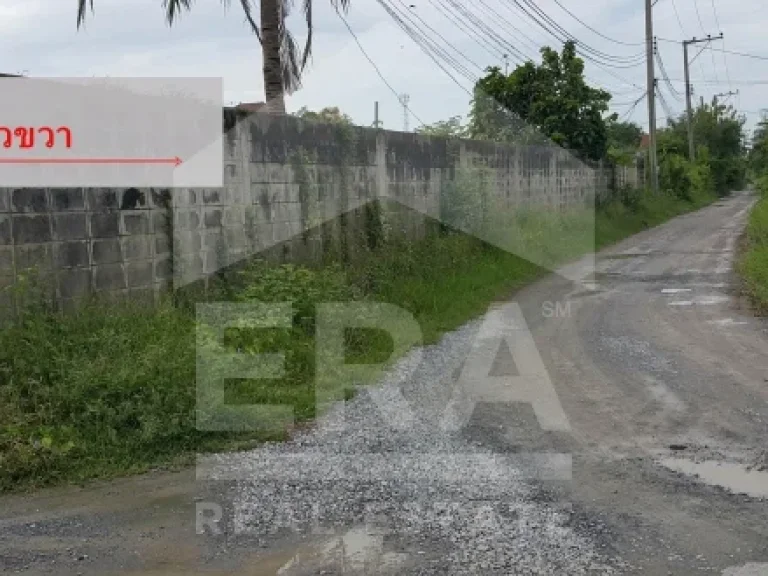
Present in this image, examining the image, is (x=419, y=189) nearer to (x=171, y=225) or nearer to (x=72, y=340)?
(x=171, y=225)

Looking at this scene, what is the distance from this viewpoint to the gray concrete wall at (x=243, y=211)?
21.5 ft

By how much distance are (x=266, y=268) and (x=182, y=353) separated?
317 centimetres

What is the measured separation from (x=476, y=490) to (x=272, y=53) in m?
8.31

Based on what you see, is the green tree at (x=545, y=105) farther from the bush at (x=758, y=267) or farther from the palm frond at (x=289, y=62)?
the palm frond at (x=289, y=62)

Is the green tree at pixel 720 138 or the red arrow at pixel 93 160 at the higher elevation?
the green tree at pixel 720 138

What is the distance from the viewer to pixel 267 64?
11.5m

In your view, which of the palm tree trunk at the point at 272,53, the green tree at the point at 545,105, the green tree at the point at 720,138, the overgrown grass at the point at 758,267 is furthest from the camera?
the green tree at the point at 720,138

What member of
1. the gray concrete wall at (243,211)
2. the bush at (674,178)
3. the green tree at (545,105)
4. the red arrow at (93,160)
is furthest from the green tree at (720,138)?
the red arrow at (93,160)

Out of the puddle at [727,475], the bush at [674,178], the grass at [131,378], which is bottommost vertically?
the puddle at [727,475]

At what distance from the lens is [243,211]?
9.23 meters

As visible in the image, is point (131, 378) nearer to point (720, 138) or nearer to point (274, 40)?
point (274, 40)

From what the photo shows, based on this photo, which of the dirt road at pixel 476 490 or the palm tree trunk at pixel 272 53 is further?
the palm tree trunk at pixel 272 53

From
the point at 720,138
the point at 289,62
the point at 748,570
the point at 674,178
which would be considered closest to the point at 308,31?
the point at 289,62

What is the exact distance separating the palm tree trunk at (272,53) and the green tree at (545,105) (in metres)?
11.7
